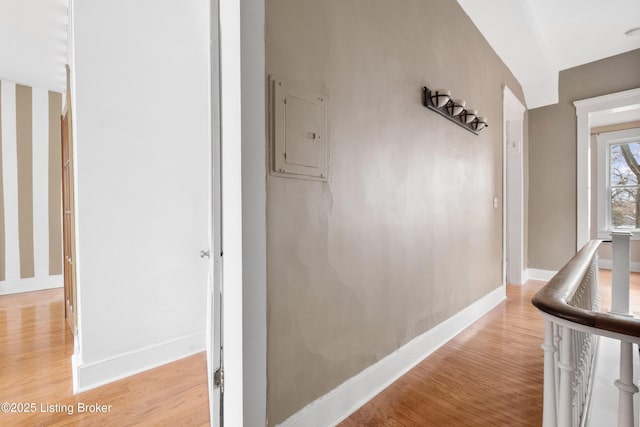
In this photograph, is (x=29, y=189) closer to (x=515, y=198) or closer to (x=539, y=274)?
(x=515, y=198)

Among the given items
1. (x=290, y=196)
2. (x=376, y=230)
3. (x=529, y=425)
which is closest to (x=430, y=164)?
(x=376, y=230)

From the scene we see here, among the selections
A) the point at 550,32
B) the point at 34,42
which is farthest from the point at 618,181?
the point at 34,42

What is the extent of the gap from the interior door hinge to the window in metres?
6.91

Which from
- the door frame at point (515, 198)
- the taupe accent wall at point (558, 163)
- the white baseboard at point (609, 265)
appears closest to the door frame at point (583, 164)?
the taupe accent wall at point (558, 163)

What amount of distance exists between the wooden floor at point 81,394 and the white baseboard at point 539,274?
475 cm

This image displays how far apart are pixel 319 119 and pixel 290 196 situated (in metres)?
0.40

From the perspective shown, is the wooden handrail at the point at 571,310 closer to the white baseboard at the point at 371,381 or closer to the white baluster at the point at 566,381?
the white baluster at the point at 566,381

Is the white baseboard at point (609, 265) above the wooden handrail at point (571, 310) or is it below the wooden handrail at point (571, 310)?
below

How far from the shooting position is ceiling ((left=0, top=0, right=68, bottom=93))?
261cm

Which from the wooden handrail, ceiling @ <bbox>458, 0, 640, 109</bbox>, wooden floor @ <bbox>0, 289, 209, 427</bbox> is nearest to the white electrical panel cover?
the wooden handrail

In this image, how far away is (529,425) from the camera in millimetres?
1466

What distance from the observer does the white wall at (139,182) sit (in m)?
1.92

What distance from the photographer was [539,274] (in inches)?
181

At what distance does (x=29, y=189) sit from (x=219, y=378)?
487 centimetres
